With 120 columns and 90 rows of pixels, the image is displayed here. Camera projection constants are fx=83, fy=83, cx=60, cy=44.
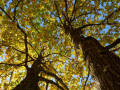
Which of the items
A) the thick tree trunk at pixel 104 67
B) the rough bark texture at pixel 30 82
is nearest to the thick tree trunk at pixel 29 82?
the rough bark texture at pixel 30 82

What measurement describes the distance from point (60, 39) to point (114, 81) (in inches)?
195

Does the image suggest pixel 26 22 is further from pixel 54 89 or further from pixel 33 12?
pixel 54 89

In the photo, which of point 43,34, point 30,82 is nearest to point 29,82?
point 30,82

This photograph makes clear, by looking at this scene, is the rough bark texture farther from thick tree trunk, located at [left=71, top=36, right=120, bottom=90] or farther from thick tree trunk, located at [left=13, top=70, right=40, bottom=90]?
thick tree trunk, located at [left=71, top=36, right=120, bottom=90]

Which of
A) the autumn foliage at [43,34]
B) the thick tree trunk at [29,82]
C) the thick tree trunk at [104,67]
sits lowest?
the thick tree trunk at [104,67]

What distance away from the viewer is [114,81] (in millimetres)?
1454

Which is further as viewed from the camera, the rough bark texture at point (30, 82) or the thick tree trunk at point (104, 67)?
the rough bark texture at point (30, 82)

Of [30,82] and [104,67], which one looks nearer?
[104,67]

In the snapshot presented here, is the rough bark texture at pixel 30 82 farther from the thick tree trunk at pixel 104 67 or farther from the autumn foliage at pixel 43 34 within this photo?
the thick tree trunk at pixel 104 67

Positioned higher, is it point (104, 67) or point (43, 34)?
point (43, 34)

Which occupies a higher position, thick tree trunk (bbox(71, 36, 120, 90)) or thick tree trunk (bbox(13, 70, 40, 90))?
thick tree trunk (bbox(13, 70, 40, 90))

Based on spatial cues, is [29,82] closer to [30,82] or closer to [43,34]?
[30,82]

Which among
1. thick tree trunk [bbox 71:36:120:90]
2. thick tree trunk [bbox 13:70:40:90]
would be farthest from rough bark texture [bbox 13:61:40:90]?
thick tree trunk [bbox 71:36:120:90]

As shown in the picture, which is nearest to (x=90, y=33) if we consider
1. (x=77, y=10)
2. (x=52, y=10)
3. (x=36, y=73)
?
(x=77, y=10)
